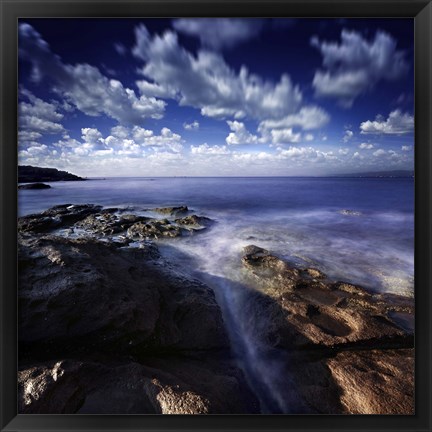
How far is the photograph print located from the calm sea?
0.04 meters

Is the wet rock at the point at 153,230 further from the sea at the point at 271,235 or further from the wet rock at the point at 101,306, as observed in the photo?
the wet rock at the point at 101,306

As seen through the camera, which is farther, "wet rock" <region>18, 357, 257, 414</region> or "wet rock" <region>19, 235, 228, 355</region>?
"wet rock" <region>19, 235, 228, 355</region>

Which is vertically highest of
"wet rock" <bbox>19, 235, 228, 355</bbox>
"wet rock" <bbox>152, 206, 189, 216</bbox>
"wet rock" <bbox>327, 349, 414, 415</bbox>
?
"wet rock" <bbox>152, 206, 189, 216</bbox>

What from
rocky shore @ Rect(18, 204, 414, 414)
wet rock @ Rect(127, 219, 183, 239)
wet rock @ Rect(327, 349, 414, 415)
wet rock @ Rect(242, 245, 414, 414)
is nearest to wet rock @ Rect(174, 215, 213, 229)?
wet rock @ Rect(127, 219, 183, 239)

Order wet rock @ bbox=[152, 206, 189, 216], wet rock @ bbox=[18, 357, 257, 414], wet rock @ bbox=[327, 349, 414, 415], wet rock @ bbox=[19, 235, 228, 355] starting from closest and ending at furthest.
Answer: wet rock @ bbox=[18, 357, 257, 414] < wet rock @ bbox=[327, 349, 414, 415] < wet rock @ bbox=[19, 235, 228, 355] < wet rock @ bbox=[152, 206, 189, 216]

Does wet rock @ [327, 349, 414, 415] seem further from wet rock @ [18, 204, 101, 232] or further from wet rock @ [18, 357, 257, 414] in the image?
wet rock @ [18, 204, 101, 232]

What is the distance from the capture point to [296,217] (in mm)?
4816

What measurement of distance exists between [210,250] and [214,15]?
2.84 metres

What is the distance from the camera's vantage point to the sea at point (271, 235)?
2.15 meters

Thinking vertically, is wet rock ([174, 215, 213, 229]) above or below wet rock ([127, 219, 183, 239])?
above

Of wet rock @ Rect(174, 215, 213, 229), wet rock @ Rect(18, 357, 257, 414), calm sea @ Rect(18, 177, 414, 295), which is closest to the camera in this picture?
wet rock @ Rect(18, 357, 257, 414)

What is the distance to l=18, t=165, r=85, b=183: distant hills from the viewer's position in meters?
2.03

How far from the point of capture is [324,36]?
97.0 inches

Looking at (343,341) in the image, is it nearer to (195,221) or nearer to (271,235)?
(271,235)
